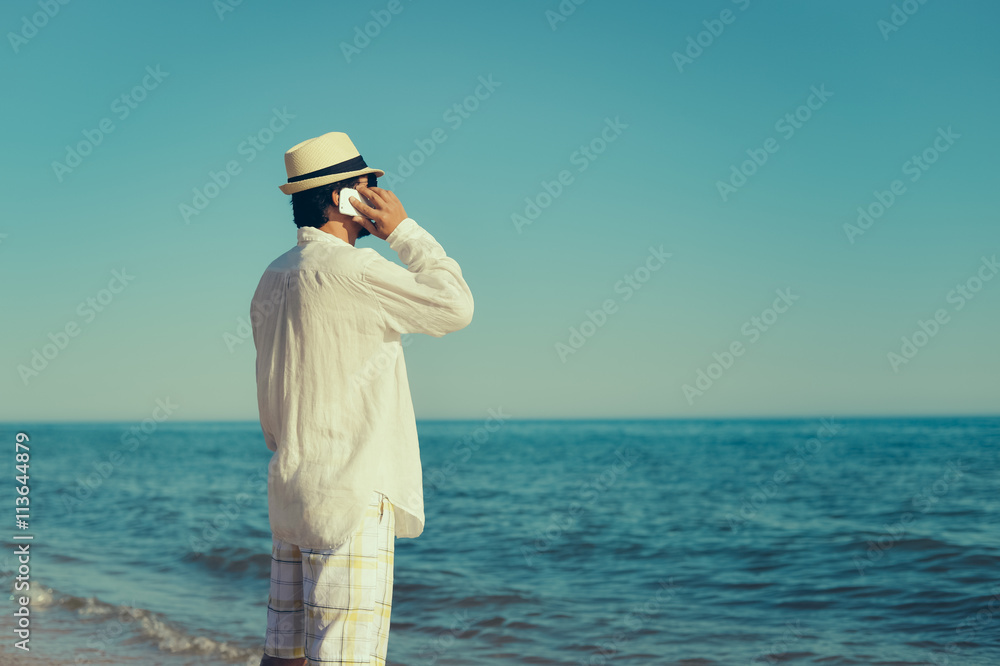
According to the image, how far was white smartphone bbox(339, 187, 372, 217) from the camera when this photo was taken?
2.29 m

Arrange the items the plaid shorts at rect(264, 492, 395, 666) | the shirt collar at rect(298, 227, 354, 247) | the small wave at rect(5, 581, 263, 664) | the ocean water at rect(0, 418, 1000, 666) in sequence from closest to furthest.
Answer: the plaid shorts at rect(264, 492, 395, 666)
the shirt collar at rect(298, 227, 354, 247)
the small wave at rect(5, 581, 263, 664)
the ocean water at rect(0, 418, 1000, 666)

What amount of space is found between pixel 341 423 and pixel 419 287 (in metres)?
0.42

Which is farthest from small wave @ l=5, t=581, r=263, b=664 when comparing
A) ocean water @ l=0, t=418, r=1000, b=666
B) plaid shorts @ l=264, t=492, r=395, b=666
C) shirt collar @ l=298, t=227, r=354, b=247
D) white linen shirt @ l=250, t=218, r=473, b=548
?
shirt collar @ l=298, t=227, r=354, b=247

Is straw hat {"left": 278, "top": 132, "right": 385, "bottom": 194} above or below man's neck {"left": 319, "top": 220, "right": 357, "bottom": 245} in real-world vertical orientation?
above

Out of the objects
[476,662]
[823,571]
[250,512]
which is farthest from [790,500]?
[476,662]

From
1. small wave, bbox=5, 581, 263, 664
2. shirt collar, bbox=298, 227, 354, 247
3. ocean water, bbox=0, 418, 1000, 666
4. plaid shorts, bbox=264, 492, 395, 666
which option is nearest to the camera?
plaid shorts, bbox=264, 492, 395, 666

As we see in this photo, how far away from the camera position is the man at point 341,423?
2023 millimetres

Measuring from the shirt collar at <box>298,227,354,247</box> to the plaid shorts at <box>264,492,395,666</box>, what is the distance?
2.40 feet

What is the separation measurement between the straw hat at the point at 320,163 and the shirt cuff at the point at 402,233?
23 centimetres

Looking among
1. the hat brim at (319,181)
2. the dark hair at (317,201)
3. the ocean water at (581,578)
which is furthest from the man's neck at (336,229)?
the ocean water at (581,578)

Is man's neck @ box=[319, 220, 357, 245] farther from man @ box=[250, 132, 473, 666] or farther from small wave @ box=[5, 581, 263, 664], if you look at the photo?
small wave @ box=[5, 581, 263, 664]

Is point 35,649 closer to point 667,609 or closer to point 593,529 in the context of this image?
point 667,609

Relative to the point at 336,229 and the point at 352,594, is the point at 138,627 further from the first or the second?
the point at 336,229

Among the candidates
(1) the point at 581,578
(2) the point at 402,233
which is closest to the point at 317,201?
(2) the point at 402,233
